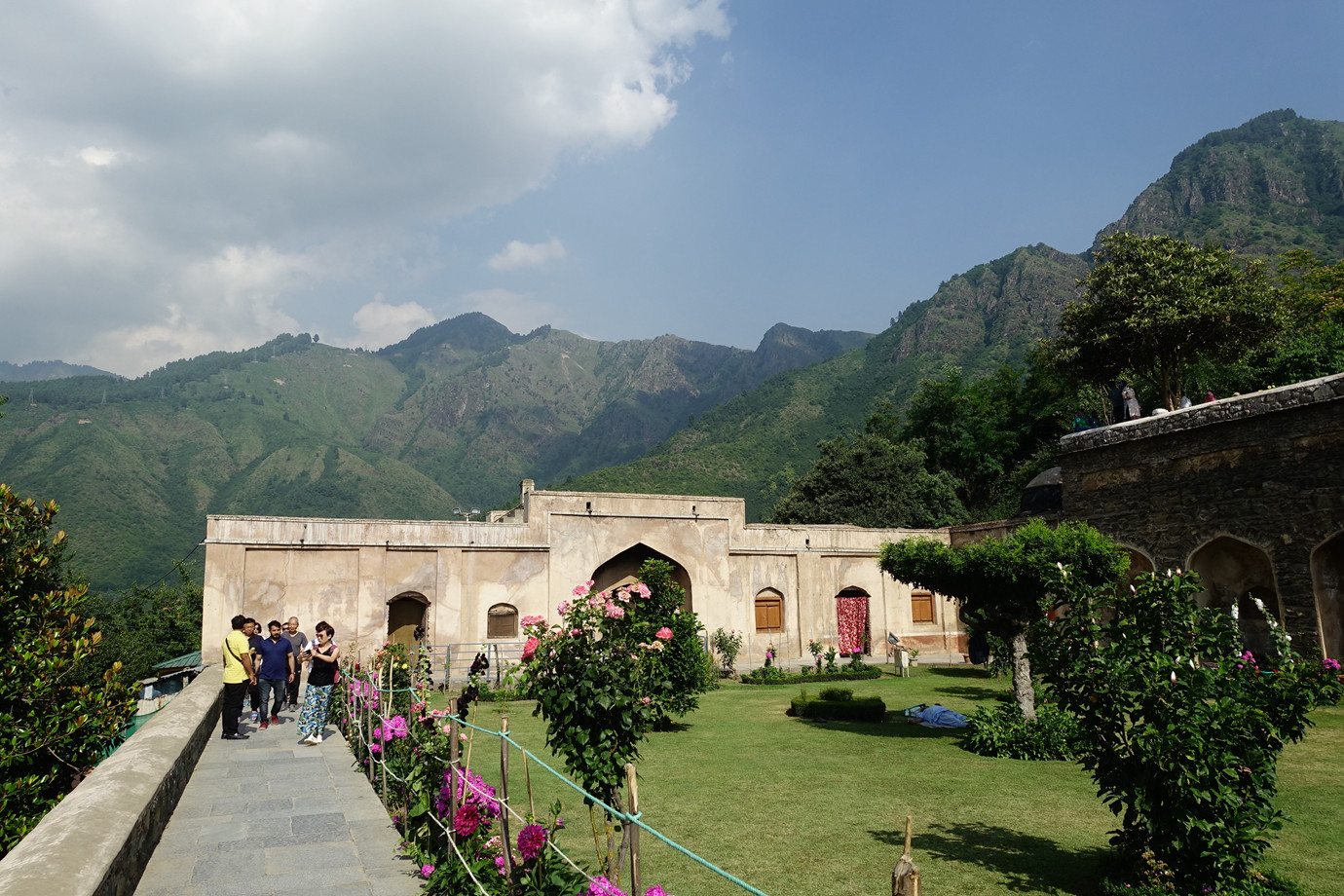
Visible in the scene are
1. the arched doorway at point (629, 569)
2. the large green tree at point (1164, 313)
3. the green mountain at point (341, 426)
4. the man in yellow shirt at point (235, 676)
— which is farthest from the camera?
the green mountain at point (341, 426)

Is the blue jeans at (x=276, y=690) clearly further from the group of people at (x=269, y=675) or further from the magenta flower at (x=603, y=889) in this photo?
the magenta flower at (x=603, y=889)

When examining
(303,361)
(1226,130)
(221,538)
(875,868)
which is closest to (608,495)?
(221,538)

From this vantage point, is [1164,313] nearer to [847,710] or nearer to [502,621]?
[847,710]

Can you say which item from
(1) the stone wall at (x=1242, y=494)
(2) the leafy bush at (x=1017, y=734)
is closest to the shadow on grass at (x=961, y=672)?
(1) the stone wall at (x=1242, y=494)

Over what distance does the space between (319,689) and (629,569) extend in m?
16.0

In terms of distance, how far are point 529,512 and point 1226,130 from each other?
111966 millimetres

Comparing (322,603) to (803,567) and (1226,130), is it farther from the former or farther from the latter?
(1226,130)

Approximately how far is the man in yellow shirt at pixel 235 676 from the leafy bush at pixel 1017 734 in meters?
10.0

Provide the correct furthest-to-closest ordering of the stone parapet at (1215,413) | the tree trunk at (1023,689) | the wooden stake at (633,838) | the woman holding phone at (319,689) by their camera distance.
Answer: the stone parapet at (1215,413) → the tree trunk at (1023,689) → the woman holding phone at (319,689) → the wooden stake at (633,838)

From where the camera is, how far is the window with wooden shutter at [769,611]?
26.8m

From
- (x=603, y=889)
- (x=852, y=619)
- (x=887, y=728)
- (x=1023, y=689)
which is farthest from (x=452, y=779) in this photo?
(x=852, y=619)

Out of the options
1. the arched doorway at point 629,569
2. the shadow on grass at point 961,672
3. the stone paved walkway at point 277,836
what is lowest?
the shadow on grass at point 961,672

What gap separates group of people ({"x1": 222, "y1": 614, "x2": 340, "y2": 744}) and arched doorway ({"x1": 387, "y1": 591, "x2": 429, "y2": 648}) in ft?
35.9

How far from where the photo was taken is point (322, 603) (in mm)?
21484
